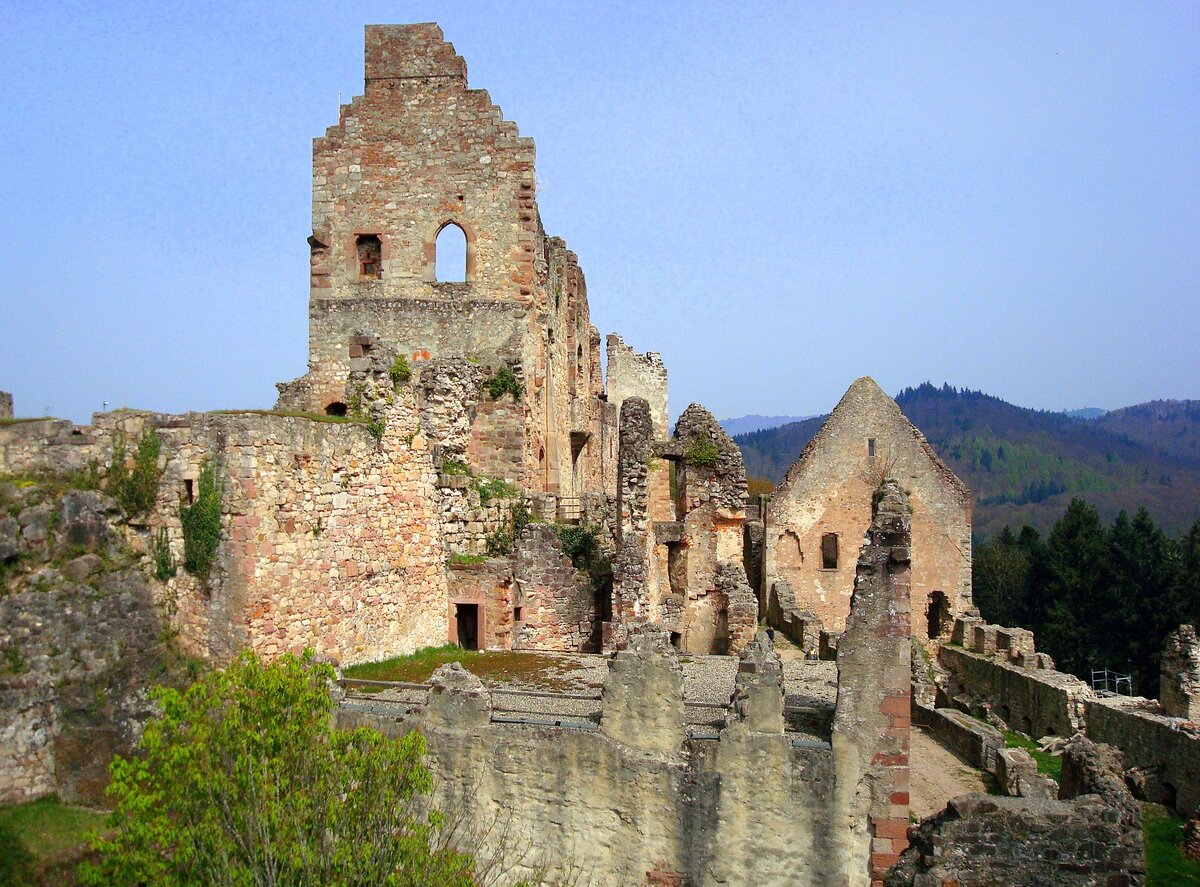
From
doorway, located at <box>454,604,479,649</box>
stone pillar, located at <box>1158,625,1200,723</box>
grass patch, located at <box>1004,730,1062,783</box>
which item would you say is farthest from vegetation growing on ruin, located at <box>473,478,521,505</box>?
stone pillar, located at <box>1158,625,1200,723</box>

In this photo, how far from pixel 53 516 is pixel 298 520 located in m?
3.13

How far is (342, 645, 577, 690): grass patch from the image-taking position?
15.3m

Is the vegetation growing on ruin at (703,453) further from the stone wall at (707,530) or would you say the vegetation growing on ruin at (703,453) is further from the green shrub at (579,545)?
the green shrub at (579,545)

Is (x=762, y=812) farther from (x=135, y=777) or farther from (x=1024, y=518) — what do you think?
(x=1024, y=518)

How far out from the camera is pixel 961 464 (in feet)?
569

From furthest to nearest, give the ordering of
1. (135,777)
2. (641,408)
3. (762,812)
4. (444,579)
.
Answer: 1. (641,408)
2. (444,579)
3. (762,812)
4. (135,777)

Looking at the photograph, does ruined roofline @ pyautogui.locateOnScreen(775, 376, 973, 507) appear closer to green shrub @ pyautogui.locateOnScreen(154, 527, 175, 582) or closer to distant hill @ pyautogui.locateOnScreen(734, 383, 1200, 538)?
green shrub @ pyautogui.locateOnScreen(154, 527, 175, 582)

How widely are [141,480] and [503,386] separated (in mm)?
Answer: 8880

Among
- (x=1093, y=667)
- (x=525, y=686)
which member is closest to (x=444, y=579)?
(x=525, y=686)

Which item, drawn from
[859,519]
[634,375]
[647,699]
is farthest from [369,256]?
[634,375]

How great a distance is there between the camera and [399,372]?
709 inches

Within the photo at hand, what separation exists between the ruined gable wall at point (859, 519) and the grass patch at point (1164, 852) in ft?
38.8

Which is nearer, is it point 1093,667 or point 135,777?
point 135,777

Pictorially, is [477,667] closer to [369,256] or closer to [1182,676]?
[369,256]
